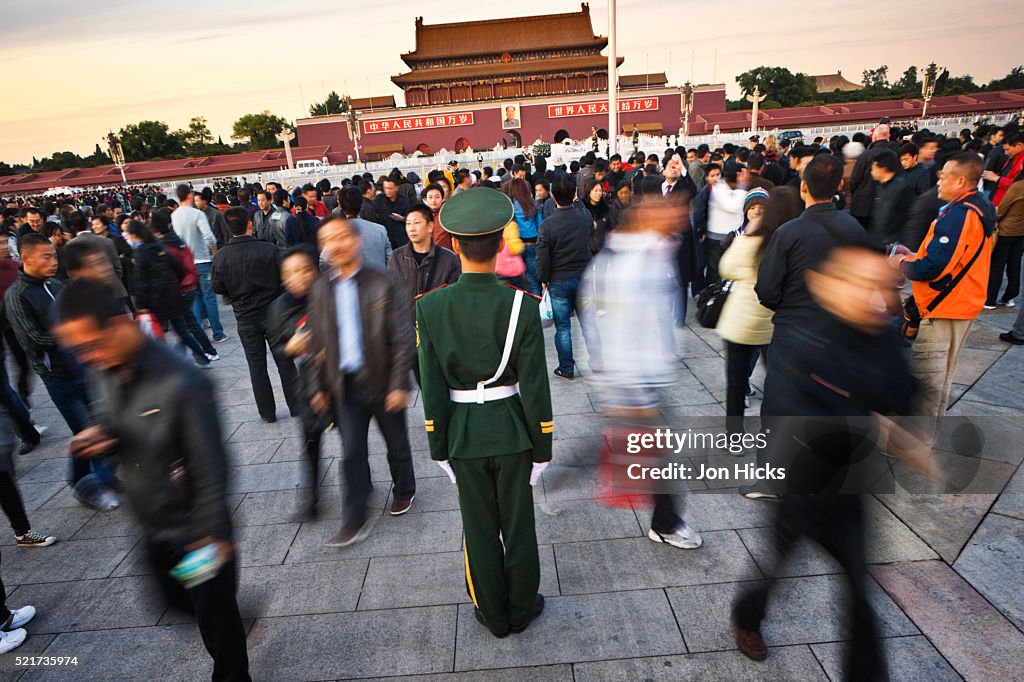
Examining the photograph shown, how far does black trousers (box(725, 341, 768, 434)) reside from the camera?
3590mm

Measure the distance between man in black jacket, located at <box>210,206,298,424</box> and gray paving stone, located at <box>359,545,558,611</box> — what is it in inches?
87.7

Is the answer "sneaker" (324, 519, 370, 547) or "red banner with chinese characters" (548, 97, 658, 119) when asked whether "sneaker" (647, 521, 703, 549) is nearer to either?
"sneaker" (324, 519, 370, 547)

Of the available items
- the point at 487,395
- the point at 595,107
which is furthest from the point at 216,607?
the point at 595,107

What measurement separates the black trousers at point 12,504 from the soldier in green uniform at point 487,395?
2.69m

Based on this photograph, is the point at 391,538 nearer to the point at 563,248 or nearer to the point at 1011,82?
the point at 563,248

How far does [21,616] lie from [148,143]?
61802mm

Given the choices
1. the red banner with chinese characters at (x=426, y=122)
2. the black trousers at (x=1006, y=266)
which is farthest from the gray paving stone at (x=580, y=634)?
the red banner with chinese characters at (x=426, y=122)

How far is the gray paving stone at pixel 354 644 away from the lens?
2453 mm

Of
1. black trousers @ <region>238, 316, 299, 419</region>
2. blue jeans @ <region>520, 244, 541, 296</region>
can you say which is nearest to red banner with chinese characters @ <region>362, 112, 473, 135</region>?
blue jeans @ <region>520, 244, 541, 296</region>

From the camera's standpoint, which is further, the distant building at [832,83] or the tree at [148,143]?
the distant building at [832,83]

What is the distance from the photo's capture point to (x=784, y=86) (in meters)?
58.4

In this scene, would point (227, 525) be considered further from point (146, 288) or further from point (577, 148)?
point (577, 148)

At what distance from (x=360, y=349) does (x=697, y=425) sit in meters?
2.69

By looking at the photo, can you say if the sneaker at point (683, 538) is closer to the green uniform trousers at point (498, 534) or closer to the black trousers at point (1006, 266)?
the green uniform trousers at point (498, 534)
